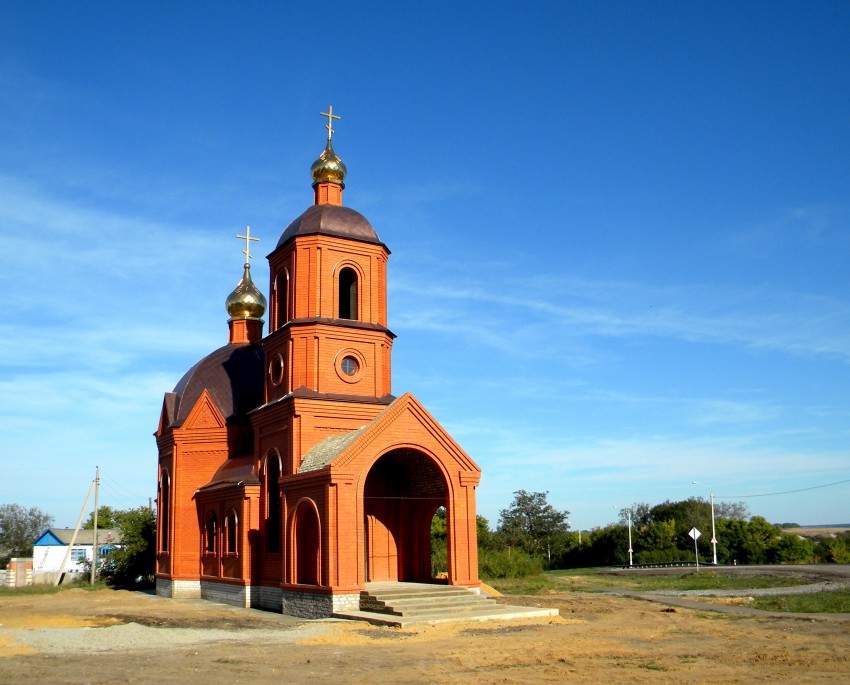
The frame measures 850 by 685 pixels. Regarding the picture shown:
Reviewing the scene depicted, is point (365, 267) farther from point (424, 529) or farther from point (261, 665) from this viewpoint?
point (261, 665)

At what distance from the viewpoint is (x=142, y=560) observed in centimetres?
3362

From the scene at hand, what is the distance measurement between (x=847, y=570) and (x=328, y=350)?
26515 millimetres

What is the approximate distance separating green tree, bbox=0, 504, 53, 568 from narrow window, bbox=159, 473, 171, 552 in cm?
5504

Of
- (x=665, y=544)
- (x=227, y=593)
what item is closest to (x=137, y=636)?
(x=227, y=593)

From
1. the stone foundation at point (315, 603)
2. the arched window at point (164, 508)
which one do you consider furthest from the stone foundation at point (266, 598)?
the arched window at point (164, 508)

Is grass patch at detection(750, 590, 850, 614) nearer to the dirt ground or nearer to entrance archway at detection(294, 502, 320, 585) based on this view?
the dirt ground

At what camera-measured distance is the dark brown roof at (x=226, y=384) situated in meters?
28.0

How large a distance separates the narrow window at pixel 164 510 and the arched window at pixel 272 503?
5844mm

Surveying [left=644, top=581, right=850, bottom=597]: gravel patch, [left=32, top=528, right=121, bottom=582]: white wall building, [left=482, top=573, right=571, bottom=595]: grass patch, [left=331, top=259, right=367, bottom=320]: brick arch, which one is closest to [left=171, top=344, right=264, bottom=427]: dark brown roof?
[left=331, top=259, right=367, bottom=320]: brick arch

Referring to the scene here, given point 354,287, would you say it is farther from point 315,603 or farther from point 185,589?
point 185,589

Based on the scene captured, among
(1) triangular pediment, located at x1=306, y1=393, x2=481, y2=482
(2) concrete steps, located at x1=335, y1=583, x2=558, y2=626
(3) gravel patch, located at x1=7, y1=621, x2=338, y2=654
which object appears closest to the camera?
(3) gravel patch, located at x1=7, y1=621, x2=338, y2=654

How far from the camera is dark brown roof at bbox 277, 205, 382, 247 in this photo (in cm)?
2478

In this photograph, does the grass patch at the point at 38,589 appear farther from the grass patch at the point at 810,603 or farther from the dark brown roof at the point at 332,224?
the grass patch at the point at 810,603

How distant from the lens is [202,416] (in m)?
27.9
